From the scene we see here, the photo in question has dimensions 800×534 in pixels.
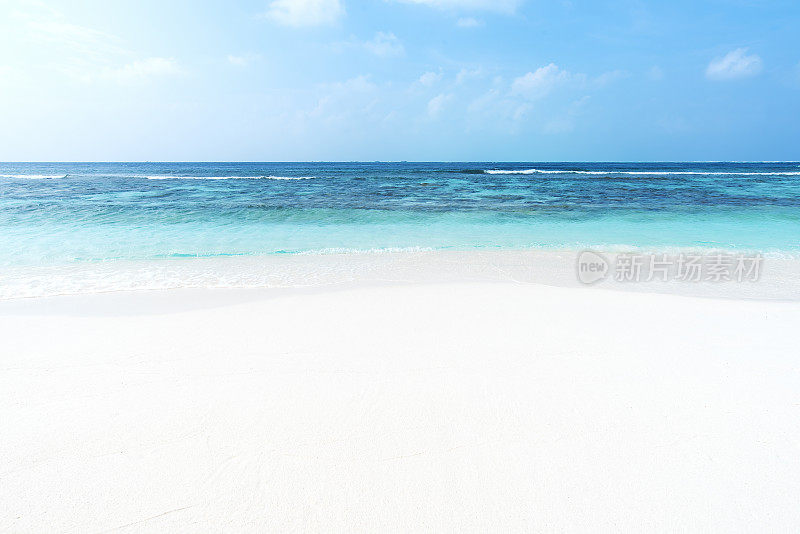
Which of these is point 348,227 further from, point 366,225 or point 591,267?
point 591,267

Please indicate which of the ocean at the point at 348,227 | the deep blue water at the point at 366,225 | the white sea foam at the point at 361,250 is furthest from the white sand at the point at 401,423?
the deep blue water at the point at 366,225

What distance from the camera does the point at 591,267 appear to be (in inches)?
298

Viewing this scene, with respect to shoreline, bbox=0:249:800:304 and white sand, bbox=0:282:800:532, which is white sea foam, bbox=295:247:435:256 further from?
white sand, bbox=0:282:800:532

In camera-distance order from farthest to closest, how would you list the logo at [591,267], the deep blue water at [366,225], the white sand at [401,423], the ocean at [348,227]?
1. the deep blue water at [366,225]
2. the ocean at [348,227]
3. the logo at [591,267]
4. the white sand at [401,423]

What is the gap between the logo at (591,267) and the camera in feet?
22.1

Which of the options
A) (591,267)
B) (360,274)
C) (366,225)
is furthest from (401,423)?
(366,225)

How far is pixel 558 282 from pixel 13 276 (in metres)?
9.22

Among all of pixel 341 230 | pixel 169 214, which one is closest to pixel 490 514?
pixel 341 230

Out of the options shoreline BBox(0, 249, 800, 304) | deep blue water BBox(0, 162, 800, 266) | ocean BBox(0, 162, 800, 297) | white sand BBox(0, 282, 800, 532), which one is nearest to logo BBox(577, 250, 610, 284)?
shoreline BBox(0, 249, 800, 304)

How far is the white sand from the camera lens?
6.97 ft

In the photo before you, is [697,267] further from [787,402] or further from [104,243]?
[104,243]

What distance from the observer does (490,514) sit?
2.10 m

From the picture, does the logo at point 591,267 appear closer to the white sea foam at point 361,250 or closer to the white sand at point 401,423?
the white sand at point 401,423

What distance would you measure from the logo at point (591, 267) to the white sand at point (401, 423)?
2.00 m
